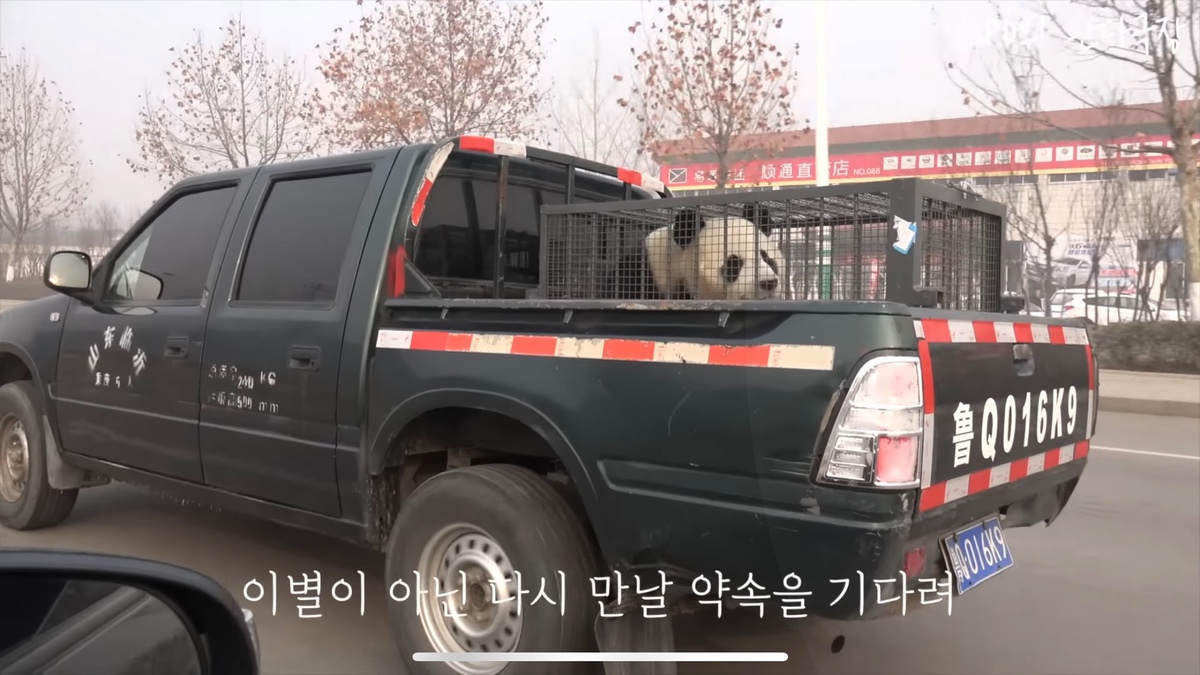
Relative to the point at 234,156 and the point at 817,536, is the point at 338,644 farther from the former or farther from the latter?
the point at 234,156

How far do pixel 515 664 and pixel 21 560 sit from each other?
1.67 meters

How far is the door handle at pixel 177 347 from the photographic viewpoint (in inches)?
152

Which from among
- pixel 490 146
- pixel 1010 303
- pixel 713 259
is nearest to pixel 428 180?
pixel 490 146

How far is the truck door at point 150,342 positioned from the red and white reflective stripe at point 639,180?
1787 mm

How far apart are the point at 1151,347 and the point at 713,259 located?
1246 cm

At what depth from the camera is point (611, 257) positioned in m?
3.51

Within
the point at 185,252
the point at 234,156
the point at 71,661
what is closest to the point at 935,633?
the point at 71,661

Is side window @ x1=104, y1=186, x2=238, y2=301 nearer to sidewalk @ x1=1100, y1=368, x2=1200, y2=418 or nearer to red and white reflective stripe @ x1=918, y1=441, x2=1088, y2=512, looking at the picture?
red and white reflective stripe @ x1=918, y1=441, x2=1088, y2=512

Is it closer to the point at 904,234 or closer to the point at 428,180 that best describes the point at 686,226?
the point at 904,234

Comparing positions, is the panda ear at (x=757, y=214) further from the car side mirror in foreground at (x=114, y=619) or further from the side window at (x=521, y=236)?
the car side mirror in foreground at (x=114, y=619)

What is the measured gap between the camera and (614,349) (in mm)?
2547

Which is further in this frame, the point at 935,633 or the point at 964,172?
the point at 964,172

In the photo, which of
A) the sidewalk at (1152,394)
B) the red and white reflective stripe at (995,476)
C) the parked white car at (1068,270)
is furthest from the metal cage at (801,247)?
the parked white car at (1068,270)

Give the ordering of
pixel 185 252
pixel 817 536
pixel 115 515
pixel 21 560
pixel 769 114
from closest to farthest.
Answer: pixel 21 560
pixel 817 536
pixel 185 252
pixel 115 515
pixel 769 114
